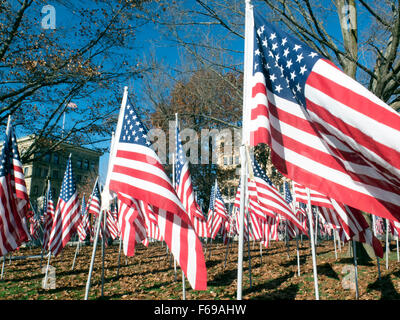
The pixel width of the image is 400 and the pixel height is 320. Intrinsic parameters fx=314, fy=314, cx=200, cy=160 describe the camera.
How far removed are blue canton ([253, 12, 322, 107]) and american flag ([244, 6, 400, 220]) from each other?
0.03ft

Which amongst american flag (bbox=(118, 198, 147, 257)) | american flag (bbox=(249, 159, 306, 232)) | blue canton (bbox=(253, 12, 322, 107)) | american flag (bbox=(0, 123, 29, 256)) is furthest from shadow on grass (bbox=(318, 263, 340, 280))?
american flag (bbox=(0, 123, 29, 256))

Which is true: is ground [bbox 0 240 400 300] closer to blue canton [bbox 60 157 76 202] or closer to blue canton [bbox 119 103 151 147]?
blue canton [bbox 60 157 76 202]

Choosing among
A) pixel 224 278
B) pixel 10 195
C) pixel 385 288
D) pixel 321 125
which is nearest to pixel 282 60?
pixel 321 125

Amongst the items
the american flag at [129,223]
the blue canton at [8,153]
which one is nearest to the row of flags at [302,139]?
the american flag at [129,223]

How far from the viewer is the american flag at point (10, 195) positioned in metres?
6.32

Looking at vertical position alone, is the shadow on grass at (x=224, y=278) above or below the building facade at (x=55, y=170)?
below

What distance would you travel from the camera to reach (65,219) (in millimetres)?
9789

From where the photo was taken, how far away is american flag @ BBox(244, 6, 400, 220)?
9.23 ft

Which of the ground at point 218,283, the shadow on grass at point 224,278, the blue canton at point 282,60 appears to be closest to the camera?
the blue canton at point 282,60

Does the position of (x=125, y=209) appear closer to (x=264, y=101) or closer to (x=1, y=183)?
(x=1, y=183)

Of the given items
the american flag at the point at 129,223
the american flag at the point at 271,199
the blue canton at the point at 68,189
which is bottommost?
the american flag at the point at 129,223

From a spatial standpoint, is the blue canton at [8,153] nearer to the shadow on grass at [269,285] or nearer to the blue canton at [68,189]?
the blue canton at [68,189]

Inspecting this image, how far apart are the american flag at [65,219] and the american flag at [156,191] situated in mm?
5615
